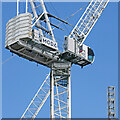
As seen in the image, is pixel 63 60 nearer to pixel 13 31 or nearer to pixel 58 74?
pixel 58 74

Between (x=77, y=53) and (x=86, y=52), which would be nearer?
(x=77, y=53)

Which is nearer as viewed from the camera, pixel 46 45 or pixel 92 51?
pixel 46 45

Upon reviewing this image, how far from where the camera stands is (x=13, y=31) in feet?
280

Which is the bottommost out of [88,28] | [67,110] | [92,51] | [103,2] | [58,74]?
[67,110]

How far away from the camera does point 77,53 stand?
3593 inches

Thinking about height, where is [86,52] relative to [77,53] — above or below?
above

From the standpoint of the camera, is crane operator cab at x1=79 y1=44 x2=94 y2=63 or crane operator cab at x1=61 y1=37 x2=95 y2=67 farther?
crane operator cab at x1=79 y1=44 x2=94 y2=63

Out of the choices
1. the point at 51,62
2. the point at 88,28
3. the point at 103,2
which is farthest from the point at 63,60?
the point at 103,2

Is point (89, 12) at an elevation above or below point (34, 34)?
above

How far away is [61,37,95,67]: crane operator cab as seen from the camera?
294 ft

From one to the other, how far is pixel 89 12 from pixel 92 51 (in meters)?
20.0

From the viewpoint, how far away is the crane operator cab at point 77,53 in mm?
89688

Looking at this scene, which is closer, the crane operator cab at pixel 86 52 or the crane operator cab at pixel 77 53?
the crane operator cab at pixel 77 53

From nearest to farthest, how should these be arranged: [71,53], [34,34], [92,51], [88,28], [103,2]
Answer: [34,34]
[71,53]
[92,51]
[88,28]
[103,2]
